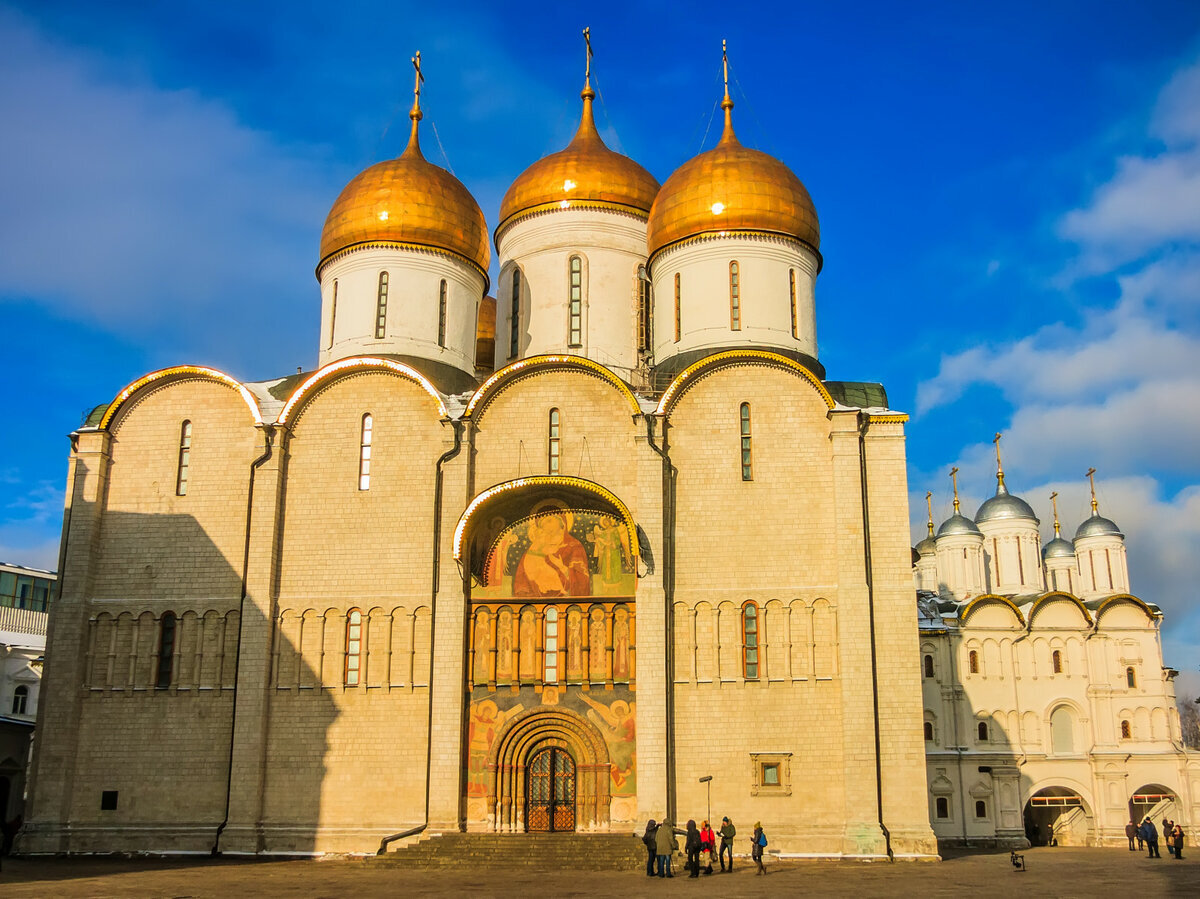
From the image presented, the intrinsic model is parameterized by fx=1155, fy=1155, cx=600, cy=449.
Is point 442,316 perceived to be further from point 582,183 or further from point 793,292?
point 793,292

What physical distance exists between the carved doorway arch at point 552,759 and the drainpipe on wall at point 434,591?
89 cm

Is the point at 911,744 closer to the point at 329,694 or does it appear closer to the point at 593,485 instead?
the point at 593,485

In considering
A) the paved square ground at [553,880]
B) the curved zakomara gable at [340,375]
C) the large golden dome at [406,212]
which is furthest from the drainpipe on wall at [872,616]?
the large golden dome at [406,212]

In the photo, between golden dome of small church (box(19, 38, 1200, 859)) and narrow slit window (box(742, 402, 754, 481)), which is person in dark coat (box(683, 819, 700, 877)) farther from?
narrow slit window (box(742, 402, 754, 481))

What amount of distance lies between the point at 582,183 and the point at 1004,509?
1869cm

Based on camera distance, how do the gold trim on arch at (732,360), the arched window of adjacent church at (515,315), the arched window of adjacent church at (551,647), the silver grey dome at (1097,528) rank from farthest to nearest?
the silver grey dome at (1097,528) → the arched window of adjacent church at (515,315) → the gold trim on arch at (732,360) → the arched window of adjacent church at (551,647)

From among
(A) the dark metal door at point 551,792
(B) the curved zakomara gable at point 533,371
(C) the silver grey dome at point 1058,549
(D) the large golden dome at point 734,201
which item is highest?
(D) the large golden dome at point 734,201

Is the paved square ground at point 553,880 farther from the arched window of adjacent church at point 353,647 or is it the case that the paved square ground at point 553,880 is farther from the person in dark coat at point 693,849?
the arched window of adjacent church at point 353,647

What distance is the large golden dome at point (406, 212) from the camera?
1986cm

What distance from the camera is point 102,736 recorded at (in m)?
17.0

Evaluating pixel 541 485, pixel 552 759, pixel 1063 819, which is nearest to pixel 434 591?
pixel 541 485

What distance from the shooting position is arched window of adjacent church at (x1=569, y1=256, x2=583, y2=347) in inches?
811

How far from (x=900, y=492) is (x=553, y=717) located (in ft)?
19.8

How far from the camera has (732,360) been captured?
17.6m
